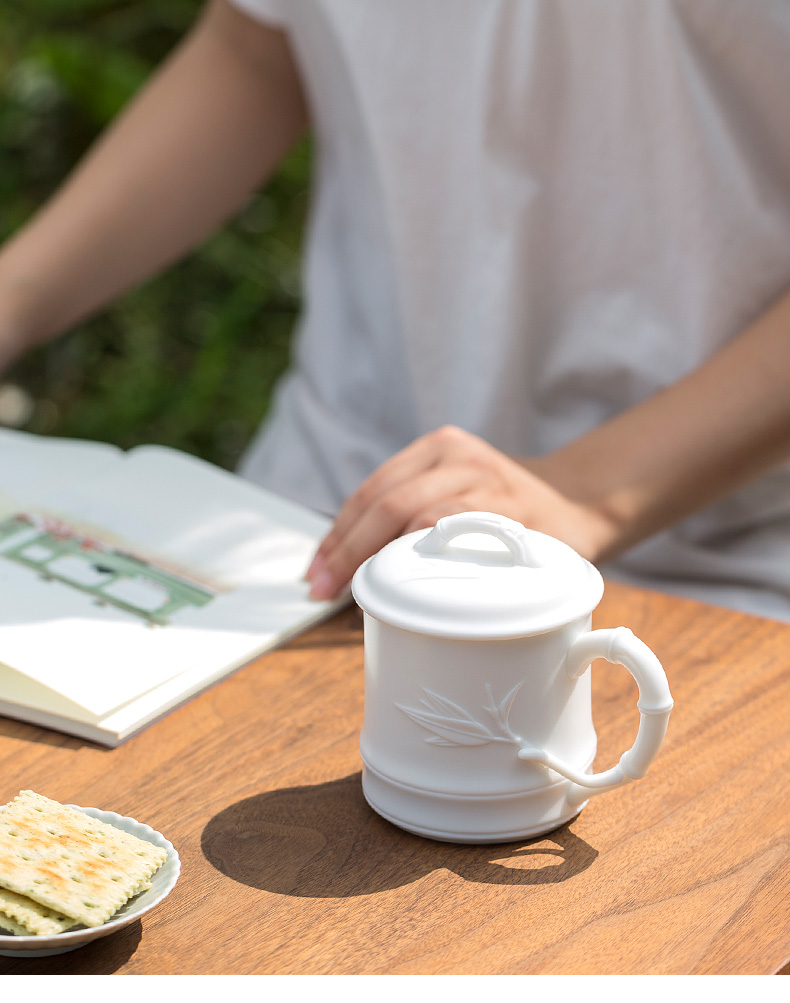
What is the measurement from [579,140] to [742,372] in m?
0.34

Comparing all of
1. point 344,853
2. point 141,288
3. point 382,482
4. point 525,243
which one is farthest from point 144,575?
point 141,288

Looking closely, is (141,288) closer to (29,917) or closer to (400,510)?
(400,510)

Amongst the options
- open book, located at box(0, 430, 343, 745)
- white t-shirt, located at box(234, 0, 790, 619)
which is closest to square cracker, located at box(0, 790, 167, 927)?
open book, located at box(0, 430, 343, 745)

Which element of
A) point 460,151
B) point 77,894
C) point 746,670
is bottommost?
point 746,670

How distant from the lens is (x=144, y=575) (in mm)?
819

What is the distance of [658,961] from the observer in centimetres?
48

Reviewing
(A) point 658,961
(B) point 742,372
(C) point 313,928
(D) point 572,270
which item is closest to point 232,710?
(C) point 313,928

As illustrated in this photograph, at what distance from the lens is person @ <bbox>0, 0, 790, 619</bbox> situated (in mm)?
927

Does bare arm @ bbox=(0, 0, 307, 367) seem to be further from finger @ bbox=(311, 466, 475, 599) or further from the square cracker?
the square cracker

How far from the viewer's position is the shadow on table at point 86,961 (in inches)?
18.6

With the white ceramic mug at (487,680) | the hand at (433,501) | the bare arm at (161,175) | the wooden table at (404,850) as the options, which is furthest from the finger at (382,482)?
the bare arm at (161,175)

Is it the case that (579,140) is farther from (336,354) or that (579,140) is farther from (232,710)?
(232,710)

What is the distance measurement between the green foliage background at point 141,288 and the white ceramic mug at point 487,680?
1851mm
